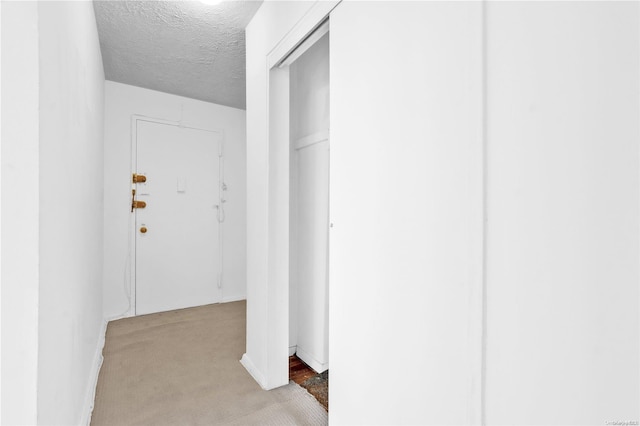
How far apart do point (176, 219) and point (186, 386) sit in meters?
2.04

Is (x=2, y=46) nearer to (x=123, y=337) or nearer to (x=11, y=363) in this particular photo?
(x=11, y=363)

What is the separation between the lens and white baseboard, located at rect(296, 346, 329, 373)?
2078 millimetres

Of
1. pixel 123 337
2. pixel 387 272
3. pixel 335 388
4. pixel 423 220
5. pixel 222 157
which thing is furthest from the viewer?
pixel 222 157

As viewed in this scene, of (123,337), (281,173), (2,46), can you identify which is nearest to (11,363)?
(2,46)

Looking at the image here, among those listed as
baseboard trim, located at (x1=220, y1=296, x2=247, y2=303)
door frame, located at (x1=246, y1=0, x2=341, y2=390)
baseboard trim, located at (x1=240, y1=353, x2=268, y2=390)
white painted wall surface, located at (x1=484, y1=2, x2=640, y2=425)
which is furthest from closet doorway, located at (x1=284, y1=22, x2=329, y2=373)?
baseboard trim, located at (x1=220, y1=296, x2=247, y2=303)

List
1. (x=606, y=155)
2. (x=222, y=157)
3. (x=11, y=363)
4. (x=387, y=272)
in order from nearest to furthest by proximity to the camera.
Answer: (x=606, y=155)
(x=11, y=363)
(x=387, y=272)
(x=222, y=157)

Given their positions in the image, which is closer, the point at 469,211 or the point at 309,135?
the point at 469,211

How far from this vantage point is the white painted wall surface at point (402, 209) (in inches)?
31.4

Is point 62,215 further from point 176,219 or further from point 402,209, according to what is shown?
point 176,219

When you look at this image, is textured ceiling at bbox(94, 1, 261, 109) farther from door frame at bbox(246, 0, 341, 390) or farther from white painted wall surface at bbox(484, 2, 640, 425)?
white painted wall surface at bbox(484, 2, 640, 425)

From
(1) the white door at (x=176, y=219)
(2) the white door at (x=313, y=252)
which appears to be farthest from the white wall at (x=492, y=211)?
(1) the white door at (x=176, y=219)

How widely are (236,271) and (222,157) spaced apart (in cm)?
140

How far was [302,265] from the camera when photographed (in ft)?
7.66

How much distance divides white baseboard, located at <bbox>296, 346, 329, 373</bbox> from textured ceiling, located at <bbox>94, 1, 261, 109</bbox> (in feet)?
7.71
